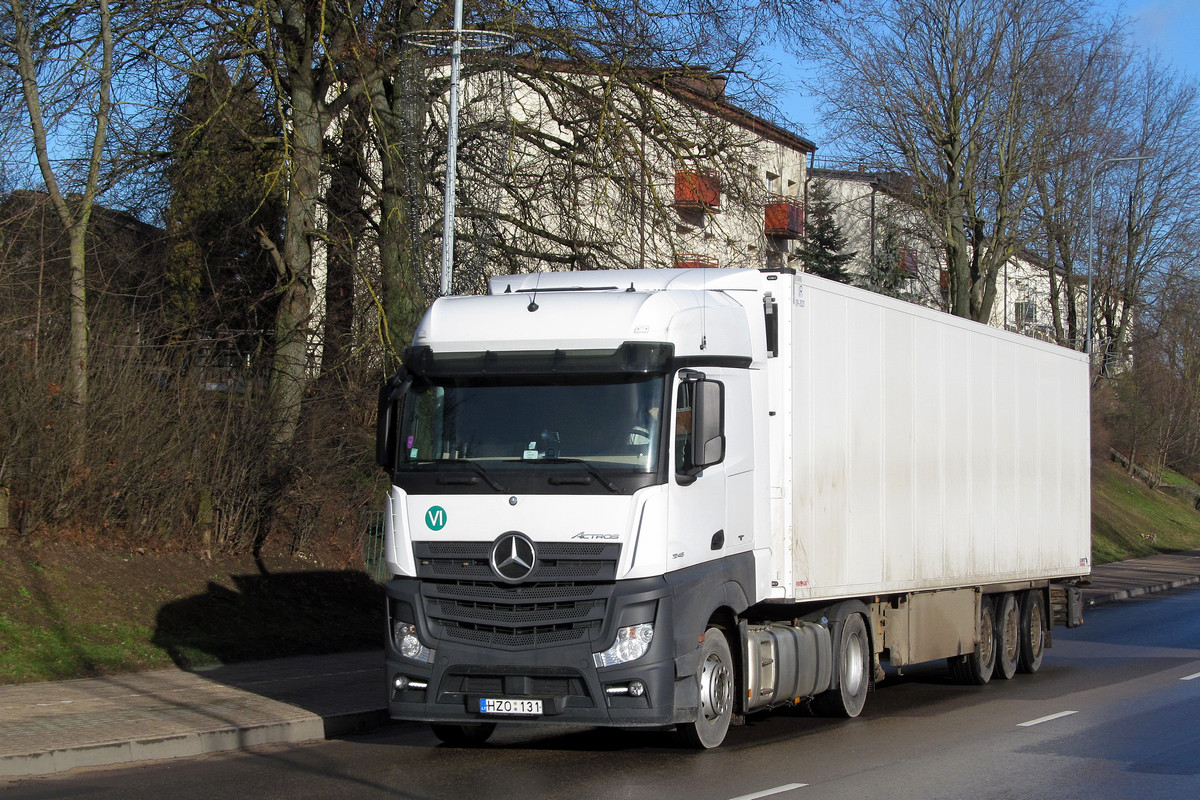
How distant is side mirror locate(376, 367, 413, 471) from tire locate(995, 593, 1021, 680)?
8.49m

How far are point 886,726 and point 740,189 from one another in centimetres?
1016

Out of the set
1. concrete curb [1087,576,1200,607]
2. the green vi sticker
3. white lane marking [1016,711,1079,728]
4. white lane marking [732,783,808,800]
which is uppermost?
the green vi sticker

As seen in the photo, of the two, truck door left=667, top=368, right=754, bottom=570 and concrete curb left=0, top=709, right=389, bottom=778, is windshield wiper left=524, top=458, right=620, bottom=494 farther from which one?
concrete curb left=0, top=709, right=389, bottom=778

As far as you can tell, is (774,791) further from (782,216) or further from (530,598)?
(782,216)

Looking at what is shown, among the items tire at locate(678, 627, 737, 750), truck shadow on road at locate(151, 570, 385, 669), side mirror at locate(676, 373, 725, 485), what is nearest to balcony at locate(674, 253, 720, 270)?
truck shadow on road at locate(151, 570, 385, 669)

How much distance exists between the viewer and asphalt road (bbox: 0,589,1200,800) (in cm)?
782

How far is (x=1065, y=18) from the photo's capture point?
106 ft

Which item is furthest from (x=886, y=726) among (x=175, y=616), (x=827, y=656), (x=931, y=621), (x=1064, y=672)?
(x=175, y=616)

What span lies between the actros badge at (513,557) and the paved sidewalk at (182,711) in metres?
2.68

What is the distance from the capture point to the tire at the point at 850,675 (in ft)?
36.2

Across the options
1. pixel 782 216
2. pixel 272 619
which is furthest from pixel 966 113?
pixel 272 619

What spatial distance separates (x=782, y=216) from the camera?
103 ft

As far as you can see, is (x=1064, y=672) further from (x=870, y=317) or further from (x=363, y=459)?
(x=363, y=459)

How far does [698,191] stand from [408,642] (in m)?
11.9
